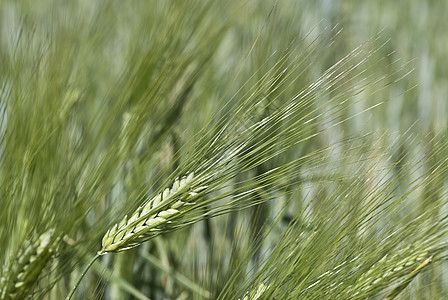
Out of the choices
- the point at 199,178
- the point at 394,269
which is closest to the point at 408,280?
the point at 394,269

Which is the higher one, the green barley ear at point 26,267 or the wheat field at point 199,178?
the wheat field at point 199,178

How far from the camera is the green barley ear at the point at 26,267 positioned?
0.56 m

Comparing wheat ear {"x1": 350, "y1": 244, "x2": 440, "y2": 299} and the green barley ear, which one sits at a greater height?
wheat ear {"x1": 350, "y1": 244, "x2": 440, "y2": 299}

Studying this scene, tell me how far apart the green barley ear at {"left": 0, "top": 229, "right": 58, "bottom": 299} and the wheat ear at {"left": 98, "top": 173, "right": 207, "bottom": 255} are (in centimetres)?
7

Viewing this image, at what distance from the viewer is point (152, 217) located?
0.54 meters

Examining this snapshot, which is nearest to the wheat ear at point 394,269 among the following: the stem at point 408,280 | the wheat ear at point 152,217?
the stem at point 408,280

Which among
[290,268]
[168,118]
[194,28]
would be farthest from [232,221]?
[290,268]

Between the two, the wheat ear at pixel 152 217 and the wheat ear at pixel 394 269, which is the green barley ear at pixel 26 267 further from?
the wheat ear at pixel 394 269

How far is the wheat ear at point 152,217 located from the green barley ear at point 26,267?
0.07 metres

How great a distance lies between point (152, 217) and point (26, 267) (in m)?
0.13

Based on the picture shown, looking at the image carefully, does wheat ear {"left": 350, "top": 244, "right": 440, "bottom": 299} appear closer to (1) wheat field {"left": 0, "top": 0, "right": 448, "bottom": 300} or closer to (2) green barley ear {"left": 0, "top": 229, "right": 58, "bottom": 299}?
(1) wheat field {"left": 0, "top": 0, "right": 448, "bottom": 300}

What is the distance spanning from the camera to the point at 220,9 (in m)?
0.90

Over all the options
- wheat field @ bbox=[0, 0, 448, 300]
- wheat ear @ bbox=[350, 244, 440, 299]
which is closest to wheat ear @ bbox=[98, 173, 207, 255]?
wheat field @ bbox=[0, 0, 448, 300]

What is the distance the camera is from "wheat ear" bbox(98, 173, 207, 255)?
0.54 metres
